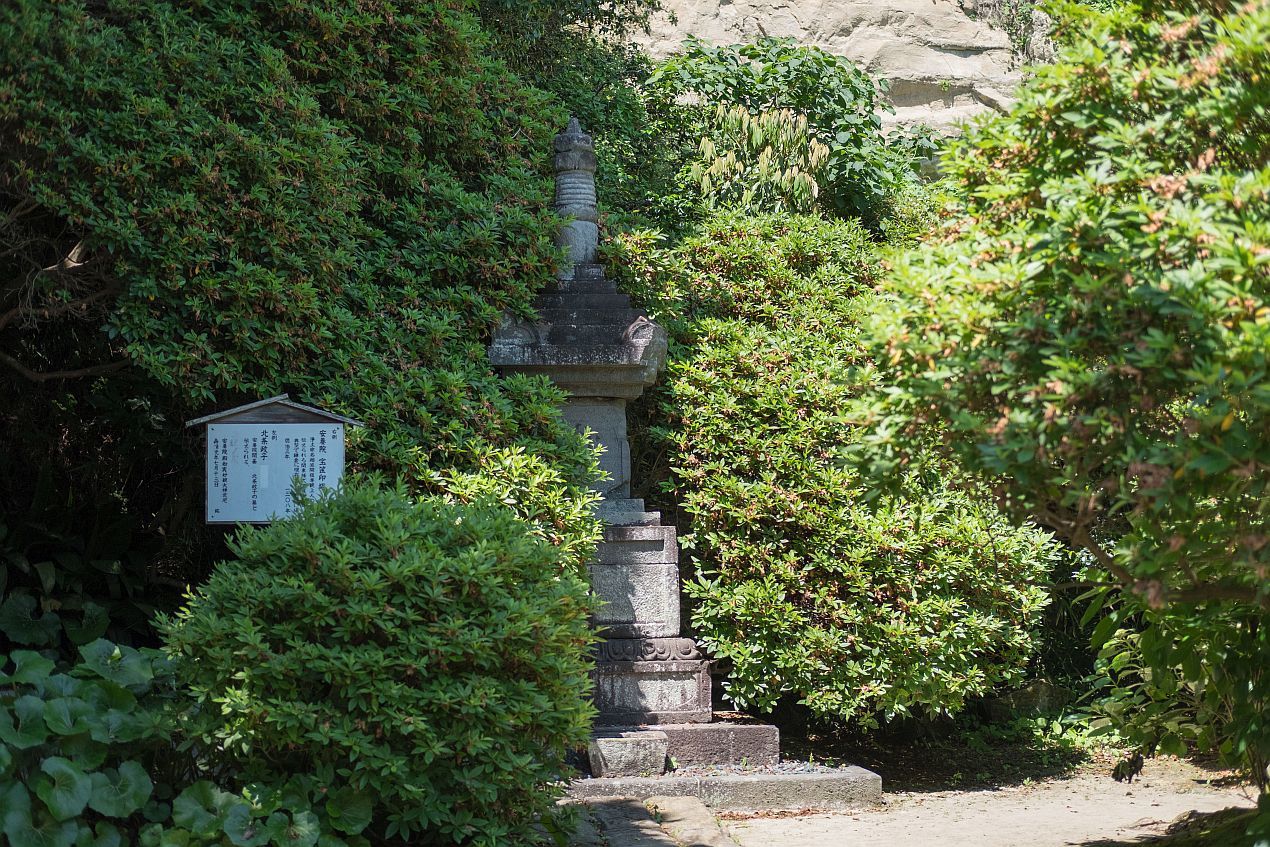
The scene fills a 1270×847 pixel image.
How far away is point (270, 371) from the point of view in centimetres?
533

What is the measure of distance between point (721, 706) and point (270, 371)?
3.78 m

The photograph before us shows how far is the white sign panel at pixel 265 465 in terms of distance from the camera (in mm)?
4750

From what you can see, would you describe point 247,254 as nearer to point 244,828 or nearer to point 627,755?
point 244,828

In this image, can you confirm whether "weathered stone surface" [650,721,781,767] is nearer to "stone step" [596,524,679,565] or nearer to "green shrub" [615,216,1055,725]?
"green shrub" [615,216,1055,725]

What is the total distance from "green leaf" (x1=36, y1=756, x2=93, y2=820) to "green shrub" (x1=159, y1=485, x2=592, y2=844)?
36 centimetres

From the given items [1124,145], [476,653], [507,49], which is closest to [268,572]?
[476,653]

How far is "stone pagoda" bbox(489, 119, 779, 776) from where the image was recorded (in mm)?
6062

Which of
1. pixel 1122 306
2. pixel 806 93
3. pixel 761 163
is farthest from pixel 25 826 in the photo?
pixel 806 93

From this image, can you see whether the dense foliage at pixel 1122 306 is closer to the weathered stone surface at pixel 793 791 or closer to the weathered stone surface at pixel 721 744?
the weathered stone surface at pixel 793 791

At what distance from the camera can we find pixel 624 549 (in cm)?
625

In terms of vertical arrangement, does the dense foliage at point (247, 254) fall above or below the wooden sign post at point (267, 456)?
above

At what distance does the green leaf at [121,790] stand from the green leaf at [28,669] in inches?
16.4

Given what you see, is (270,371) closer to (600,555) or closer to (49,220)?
(49,220)

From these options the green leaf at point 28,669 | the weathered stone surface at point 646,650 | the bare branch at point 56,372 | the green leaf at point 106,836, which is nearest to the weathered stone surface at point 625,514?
the weathered stone surface at point 646,650
